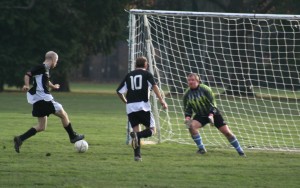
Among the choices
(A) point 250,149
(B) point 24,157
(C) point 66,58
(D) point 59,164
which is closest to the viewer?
(D) point 59,164

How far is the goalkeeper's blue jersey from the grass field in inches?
28.5

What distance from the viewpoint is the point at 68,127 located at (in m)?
14.9

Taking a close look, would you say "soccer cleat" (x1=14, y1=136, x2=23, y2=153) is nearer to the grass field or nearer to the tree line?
the grass field

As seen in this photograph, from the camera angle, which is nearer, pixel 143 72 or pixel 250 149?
pixel 143 72

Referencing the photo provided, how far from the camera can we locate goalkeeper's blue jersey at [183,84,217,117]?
14516 millimetres

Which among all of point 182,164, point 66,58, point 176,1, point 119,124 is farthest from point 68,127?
point 176,1

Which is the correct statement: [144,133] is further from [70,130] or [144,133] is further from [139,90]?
[70,130]

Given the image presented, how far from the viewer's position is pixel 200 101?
47.8ft

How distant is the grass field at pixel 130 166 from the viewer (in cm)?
1098

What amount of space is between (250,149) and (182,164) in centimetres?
308

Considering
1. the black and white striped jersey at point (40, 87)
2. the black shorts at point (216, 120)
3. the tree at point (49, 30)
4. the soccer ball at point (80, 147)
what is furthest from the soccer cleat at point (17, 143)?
the tree at point (49, 30)

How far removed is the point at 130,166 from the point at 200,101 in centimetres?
235

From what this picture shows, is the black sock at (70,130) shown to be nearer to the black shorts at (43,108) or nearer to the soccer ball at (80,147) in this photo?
the soccer ball at (80,147)

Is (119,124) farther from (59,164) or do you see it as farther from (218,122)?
(59,164)
